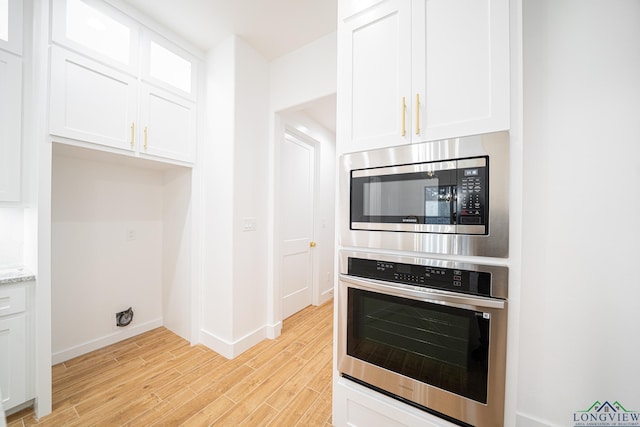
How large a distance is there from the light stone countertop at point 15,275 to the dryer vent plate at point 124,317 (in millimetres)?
984

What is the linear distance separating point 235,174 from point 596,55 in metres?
2.45

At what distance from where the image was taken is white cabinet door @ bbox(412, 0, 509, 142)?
3.12ft

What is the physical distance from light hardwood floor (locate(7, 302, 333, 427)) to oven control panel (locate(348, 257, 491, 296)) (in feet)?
3.54

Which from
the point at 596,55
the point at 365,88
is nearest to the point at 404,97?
the point at 365,88

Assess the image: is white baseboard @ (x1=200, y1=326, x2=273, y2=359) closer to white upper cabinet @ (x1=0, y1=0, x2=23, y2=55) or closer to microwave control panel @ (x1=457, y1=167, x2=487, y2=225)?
microwave control panel @ (x1=457, y1=167, x2=487, y2=225)

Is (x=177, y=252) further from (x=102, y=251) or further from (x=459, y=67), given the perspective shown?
(x=459, y=67)

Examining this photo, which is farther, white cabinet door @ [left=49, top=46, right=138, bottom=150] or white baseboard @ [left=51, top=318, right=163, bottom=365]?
white baseboard @ [left=51, top=318, right=163, bottom=365]

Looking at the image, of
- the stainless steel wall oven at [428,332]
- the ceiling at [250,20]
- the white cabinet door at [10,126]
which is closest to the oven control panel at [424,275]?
the stainless steel wall oven at [428,332]

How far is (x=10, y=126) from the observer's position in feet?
5.01

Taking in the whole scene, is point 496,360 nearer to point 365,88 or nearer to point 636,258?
point 636,258

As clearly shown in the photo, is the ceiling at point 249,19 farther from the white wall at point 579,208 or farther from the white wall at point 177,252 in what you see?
the white wall at point 579,208

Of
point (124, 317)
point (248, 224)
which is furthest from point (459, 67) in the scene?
point (124, 317)

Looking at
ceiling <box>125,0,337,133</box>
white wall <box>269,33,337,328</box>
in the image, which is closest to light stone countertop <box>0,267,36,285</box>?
white wall <box>269,33,337,328</box>

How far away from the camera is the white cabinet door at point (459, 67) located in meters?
0.95
